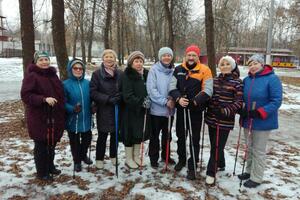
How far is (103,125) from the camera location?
5.25m

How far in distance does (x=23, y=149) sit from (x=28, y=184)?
1.77 metres

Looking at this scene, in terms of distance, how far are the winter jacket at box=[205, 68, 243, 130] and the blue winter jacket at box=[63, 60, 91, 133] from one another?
79.3 inches

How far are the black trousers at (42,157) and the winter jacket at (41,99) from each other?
13 centimetres

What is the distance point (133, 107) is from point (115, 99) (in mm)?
332

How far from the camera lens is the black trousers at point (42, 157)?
4.81 m

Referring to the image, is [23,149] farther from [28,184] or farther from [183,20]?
[183,20]

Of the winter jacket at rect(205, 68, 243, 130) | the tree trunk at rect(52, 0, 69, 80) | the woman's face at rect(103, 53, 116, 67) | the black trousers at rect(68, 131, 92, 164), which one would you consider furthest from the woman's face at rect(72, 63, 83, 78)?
the tree trunk at rect(52, 0, 69, 80)

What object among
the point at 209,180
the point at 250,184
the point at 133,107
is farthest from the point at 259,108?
the point at 133,107

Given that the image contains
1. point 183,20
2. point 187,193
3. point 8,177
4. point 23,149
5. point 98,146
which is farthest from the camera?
point 183,20

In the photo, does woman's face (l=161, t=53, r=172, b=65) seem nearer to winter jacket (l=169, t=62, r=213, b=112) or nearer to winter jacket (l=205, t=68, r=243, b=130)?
winter jacket (l=169, t=62, r=213, b=112)

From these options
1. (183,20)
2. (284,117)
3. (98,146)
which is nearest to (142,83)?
(98,146)

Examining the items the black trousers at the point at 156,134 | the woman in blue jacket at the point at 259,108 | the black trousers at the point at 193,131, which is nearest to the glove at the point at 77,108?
the black trousers at the point at 156,134

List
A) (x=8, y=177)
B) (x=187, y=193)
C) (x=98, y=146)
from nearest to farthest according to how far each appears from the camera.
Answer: (x=187, y=193), (x=8, y=177), (x=98, y=146)

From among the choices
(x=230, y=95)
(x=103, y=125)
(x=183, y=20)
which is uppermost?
(x=183, y=20)
